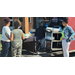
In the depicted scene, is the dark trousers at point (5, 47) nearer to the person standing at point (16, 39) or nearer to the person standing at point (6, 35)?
the person standing at point (6, 35)

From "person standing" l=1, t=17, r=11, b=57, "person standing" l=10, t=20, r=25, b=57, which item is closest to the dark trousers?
"person standing" l=1, t=17, r=11, b=57

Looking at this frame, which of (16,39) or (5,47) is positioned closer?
(16,39)

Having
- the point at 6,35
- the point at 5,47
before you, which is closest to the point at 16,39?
the point at 6,35

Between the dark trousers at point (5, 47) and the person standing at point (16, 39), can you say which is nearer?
the person standing at point (16, 39)

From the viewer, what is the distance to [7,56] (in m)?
3.92

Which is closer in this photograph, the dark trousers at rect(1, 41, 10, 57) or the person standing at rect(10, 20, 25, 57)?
the person standing at rect(10, 20, 25, 57)

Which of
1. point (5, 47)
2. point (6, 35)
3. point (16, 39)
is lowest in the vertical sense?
point (5, 47)

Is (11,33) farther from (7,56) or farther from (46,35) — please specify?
(46,35)

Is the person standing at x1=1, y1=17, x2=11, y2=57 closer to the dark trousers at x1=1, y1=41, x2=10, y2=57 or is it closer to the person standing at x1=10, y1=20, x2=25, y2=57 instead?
the dark trousers at x1=1, y1=41, x2=10, y2=57

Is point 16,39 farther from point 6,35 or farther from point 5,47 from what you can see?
point 5,47

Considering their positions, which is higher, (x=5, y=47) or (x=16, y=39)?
(x=16, y=39)

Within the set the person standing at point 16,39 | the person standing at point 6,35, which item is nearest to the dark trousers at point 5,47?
the person standing at point 6,35

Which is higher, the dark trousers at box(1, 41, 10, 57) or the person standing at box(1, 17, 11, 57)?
the person standing at box(1, 17, 11, 57)

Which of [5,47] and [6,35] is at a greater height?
[6,35]
